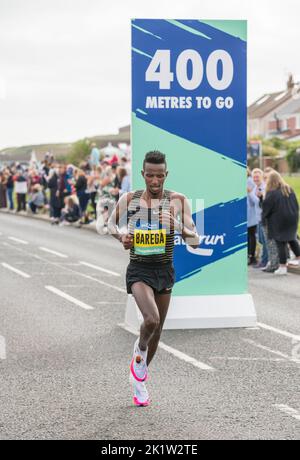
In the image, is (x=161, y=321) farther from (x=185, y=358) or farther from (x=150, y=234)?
(x=185, y=358)

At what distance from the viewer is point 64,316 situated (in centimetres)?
1251

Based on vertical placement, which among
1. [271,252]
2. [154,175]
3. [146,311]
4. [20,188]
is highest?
[154,175]

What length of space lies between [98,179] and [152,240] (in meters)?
21.4

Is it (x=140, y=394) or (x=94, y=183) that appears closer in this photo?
(x=140, y=394)

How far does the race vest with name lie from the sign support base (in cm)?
379

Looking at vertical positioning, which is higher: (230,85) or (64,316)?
(230,85)

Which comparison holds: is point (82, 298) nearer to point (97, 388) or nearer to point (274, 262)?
point (274, 262)

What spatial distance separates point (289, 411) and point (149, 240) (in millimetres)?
1816

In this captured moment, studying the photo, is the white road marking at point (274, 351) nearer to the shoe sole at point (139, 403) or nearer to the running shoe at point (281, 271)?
the shoe sole at point (139, 403)

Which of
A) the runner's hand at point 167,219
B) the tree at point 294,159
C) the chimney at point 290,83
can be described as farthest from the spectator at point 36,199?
the chimney at point 290,83

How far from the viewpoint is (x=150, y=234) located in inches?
305

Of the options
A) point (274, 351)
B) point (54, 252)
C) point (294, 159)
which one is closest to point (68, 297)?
point (274, 351)

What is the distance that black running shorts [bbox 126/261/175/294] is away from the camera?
25.4ft
